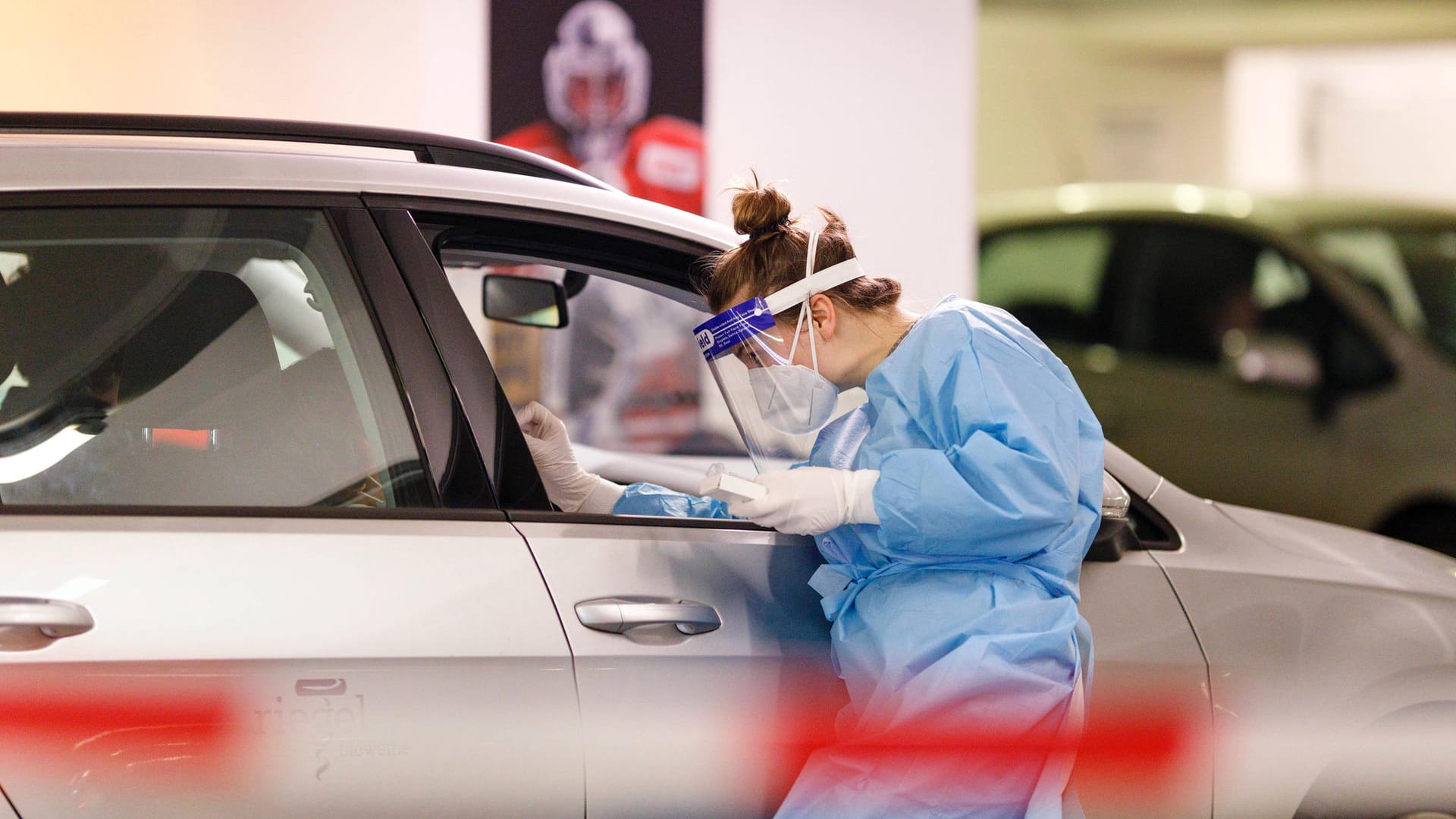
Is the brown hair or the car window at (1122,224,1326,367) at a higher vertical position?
the brown hair

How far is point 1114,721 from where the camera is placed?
2.04 meters

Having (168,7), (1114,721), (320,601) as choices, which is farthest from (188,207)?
(168,7)

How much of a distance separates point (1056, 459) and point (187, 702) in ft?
3.60

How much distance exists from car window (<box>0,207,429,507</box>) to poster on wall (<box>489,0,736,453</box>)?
3.18 metres

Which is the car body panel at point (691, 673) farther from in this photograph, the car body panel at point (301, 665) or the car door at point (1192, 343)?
the car door at point (1192, 343)

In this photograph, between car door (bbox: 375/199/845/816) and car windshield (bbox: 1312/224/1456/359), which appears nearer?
car door (bbox: 375/199/845/816)

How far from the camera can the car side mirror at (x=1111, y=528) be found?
2096 millimetres

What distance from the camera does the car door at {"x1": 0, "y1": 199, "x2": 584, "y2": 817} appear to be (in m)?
1.54

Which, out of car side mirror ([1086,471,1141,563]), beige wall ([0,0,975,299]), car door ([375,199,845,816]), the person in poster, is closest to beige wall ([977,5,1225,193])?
beige wall ([0,0,975,299])

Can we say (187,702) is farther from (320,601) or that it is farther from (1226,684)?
(1226,684)

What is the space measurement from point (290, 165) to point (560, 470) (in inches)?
26.8

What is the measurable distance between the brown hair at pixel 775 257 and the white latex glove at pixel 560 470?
0.43 metres

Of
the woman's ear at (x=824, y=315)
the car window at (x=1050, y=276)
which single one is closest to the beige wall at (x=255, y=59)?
the car window at (x=1050, y=276)

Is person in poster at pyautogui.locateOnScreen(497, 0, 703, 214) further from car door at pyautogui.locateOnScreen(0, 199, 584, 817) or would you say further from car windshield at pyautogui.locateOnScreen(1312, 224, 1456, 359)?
car door at pyautogui.locateOnScreen(0, 199, 584, 817)
